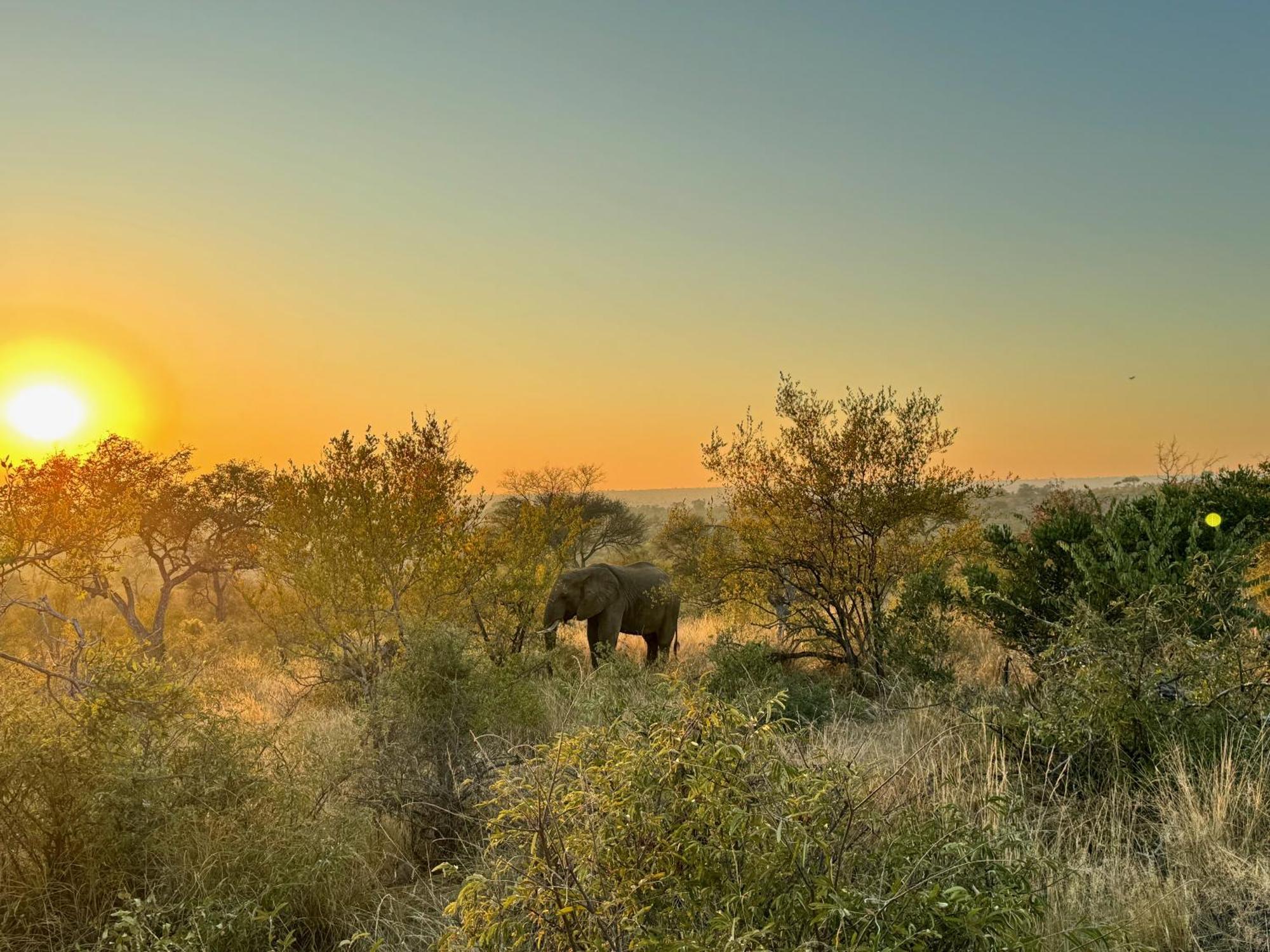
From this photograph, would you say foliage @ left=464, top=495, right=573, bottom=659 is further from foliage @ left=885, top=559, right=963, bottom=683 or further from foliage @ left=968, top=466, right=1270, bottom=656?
foliage @ left=968, top=466, right=1270, bottom=656

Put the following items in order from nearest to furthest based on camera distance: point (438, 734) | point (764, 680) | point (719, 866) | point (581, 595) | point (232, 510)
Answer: point (719, 866) < point (438, 734) < point (764, 680) < point (581, 595) < point (232, 510)

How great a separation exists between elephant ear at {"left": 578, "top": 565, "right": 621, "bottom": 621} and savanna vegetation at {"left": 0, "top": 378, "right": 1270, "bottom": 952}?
92cm

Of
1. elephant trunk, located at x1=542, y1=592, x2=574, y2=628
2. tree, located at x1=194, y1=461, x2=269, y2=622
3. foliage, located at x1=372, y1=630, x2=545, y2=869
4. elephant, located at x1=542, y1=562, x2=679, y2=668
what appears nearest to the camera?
foliage, located at x1=372, y1=630, x2=545, y2=869

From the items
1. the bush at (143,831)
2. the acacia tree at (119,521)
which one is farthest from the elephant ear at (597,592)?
the bush at (143,831)

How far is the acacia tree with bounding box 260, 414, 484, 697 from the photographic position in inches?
359

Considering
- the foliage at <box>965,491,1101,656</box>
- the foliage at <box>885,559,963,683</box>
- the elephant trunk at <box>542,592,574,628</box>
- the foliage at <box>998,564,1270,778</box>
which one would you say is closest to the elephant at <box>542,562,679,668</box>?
the elephant trunk at <box>542,592,574,628</box>

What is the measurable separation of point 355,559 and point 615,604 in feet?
24.0

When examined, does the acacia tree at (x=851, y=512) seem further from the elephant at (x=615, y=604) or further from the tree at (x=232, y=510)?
the tree at (x=232, y=510)

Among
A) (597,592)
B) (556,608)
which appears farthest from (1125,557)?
(556,608)

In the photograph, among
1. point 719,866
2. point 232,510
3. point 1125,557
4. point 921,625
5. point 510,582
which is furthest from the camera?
point 232,510

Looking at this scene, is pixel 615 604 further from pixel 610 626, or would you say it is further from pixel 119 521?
pixel 119 521

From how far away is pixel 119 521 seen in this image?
28.6 ft

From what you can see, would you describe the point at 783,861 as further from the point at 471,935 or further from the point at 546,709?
the point at 546,709

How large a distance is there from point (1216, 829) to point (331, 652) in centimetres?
827
